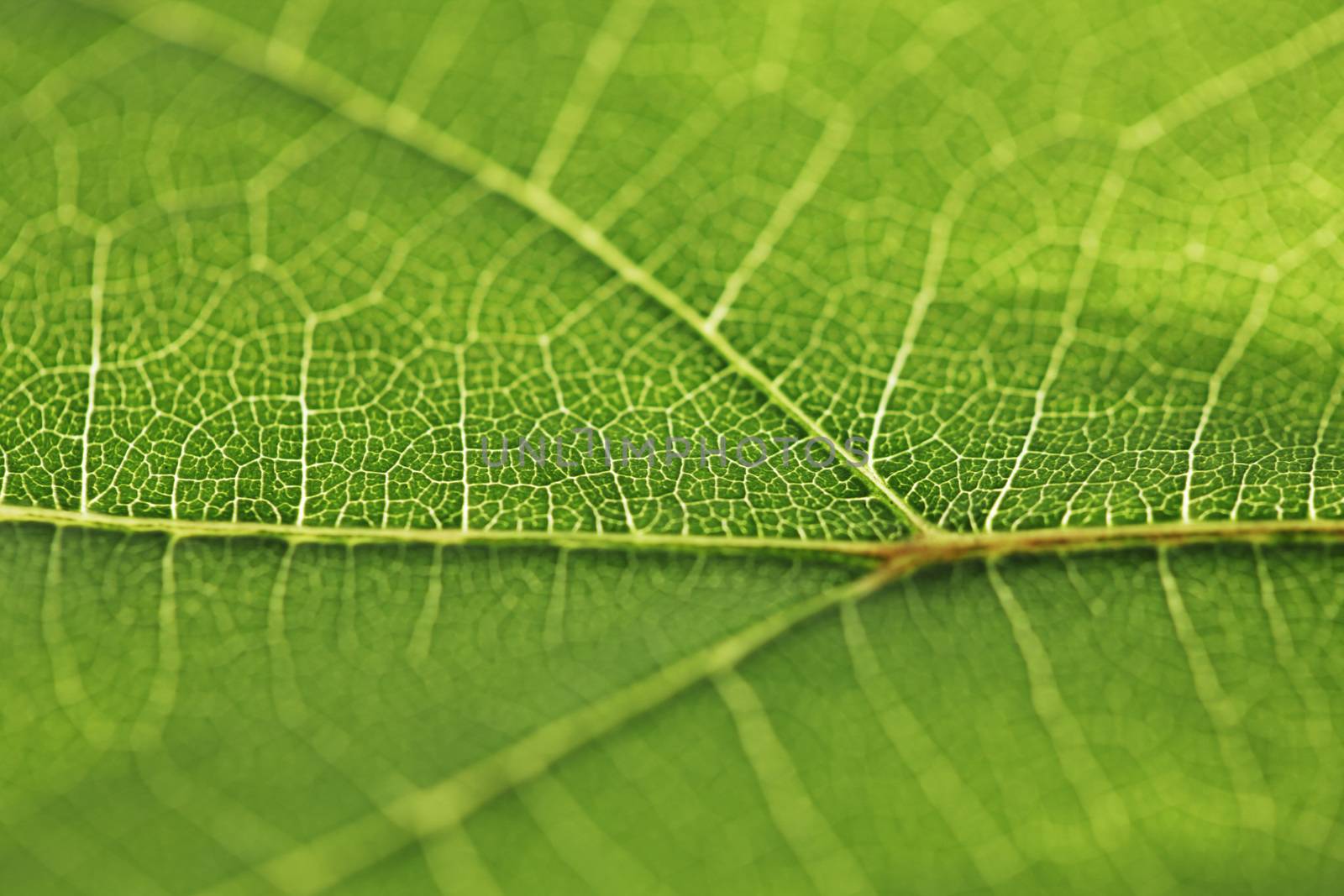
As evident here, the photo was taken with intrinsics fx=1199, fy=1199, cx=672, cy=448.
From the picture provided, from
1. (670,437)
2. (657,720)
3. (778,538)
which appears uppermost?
(670,437)

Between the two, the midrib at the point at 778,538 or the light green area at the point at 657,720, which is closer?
the light green area at the point at 657,720

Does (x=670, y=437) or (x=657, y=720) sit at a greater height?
(x=670, y=437)

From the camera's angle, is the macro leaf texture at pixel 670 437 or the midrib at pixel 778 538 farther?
the midrib at pixel 778 538

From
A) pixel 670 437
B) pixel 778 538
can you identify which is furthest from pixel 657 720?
pixel 670 437

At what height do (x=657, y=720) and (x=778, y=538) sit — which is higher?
(x=778, y=538)

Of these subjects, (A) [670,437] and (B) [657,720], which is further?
(A) [670,437]

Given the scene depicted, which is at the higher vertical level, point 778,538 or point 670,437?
point 670,437

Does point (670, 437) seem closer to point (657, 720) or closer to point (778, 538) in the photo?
point (778, 538)

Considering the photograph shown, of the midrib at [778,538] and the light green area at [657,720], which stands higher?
the midrib at [778,538]

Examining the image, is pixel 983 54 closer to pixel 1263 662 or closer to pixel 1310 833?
pixel 1263 662

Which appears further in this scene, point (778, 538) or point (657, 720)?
point (778, 538)
